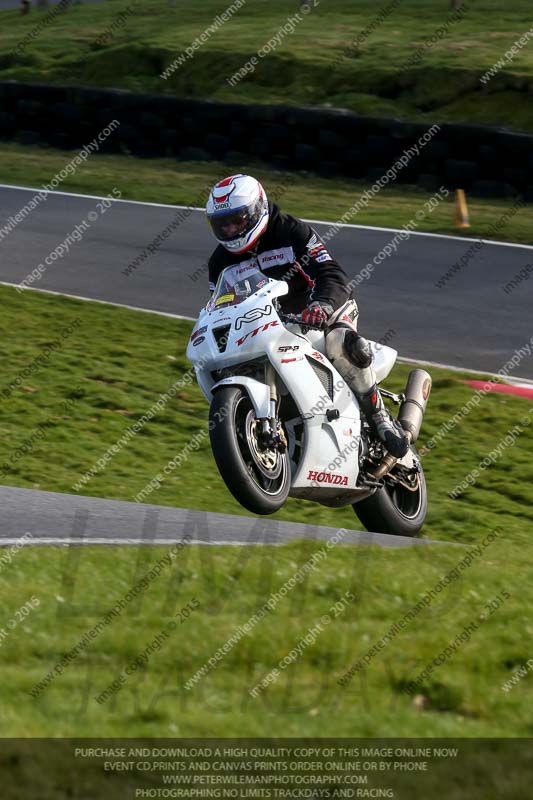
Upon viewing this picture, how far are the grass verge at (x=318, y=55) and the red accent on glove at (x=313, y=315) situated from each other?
475 inches

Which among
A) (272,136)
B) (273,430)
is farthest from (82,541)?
(272,136)

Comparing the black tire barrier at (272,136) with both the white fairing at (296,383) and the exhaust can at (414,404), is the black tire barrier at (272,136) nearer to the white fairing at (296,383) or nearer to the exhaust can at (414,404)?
the exhaust can at (414,404)

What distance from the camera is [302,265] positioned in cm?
692

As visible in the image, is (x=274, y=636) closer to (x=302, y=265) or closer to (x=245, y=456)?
(x=245, y=456)

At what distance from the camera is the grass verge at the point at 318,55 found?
18.9 m

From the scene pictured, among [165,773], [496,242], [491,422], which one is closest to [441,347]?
[491,422]

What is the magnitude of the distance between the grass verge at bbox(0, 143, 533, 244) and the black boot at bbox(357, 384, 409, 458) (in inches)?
335

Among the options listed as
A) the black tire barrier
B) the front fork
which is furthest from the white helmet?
the black tire barrier

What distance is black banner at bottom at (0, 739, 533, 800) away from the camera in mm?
3516

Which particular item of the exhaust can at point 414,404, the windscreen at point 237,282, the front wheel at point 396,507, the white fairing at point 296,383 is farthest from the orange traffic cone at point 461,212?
the white fairing at point 296,383

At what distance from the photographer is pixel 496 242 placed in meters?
14.8

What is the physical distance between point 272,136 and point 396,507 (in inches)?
465

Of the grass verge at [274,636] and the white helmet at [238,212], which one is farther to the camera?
the white helmet at [238,212]

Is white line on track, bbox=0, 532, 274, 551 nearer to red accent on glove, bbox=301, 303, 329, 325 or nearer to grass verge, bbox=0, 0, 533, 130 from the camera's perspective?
red accent on glove, bbox=301, 303, 329, 325
